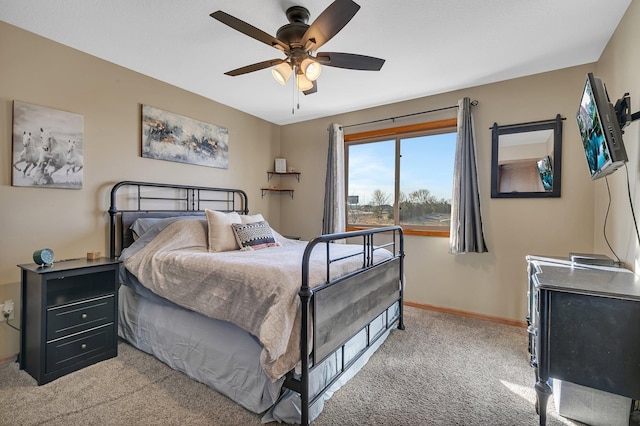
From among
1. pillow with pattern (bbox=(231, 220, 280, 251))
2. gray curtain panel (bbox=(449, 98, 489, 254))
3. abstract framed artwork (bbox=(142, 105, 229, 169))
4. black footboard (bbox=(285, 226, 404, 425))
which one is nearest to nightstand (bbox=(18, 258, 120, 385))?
pillow with pattern (bbox=(231, 220, 280, 251))

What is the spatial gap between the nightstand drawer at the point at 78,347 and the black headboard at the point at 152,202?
2.43ft

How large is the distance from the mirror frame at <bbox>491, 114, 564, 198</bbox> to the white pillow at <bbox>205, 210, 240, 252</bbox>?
2.62m

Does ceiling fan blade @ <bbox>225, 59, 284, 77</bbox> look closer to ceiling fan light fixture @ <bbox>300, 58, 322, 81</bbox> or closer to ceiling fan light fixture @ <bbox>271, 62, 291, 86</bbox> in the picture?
ceiling fan light fixture @ <bbox>271, 62, 291, 86</bbox>

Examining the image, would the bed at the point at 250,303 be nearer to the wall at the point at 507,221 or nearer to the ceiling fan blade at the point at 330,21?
the wall at the point at 507,221

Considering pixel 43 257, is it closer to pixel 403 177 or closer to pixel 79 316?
pixel 79 316

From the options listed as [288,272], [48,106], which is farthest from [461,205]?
[48,106]

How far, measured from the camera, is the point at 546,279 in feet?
4.97

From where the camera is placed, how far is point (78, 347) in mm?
2139

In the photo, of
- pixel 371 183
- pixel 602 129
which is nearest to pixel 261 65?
pixel 602 129

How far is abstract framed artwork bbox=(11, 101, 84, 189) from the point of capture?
221 cm

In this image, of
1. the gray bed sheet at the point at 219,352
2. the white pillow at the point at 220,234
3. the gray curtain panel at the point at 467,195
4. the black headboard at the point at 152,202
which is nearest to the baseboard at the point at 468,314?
the gray curtain panel at the point at 467,195

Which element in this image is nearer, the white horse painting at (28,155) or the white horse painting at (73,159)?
the white horse painting at (28,155)

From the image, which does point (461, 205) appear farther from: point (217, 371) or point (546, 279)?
point (217, 371)

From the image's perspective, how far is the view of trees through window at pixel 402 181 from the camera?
3.52m
